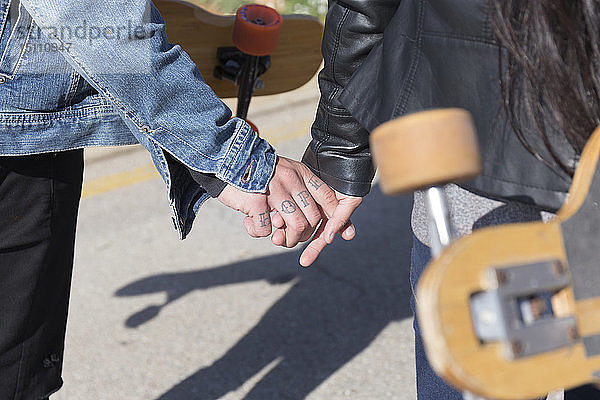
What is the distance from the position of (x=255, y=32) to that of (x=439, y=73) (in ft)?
2.92

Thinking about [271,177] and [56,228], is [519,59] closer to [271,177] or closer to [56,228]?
[271,177]

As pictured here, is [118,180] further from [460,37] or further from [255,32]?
[460,37]

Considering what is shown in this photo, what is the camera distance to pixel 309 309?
3.27 meters

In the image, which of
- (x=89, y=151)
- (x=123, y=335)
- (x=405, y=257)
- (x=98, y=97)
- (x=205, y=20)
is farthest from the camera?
(x=89, y=151)

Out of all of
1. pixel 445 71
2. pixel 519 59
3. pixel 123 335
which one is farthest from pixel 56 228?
pixel 123 335

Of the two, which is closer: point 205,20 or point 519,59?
point 519,59

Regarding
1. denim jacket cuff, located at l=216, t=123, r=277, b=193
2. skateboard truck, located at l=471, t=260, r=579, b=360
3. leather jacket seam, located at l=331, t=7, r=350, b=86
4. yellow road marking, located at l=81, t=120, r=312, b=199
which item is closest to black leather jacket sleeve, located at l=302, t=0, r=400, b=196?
leather jacket seam, located at l=331, t=7, r=350, b=86

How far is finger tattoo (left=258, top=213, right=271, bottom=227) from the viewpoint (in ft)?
5.52

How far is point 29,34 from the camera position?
1466 mm

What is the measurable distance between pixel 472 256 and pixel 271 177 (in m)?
0.84

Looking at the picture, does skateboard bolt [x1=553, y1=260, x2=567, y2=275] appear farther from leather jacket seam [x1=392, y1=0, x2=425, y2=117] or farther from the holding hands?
A: the holding hands

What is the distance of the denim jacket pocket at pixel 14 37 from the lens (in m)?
1.44

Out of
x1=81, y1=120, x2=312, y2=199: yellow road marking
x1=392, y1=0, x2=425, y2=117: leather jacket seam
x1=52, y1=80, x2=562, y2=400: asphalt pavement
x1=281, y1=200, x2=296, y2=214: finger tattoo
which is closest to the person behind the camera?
x1=392, y1=0, x2=425, y2=117: leather jacket seam

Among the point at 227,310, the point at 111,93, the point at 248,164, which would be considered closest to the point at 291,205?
the point at 248,164
